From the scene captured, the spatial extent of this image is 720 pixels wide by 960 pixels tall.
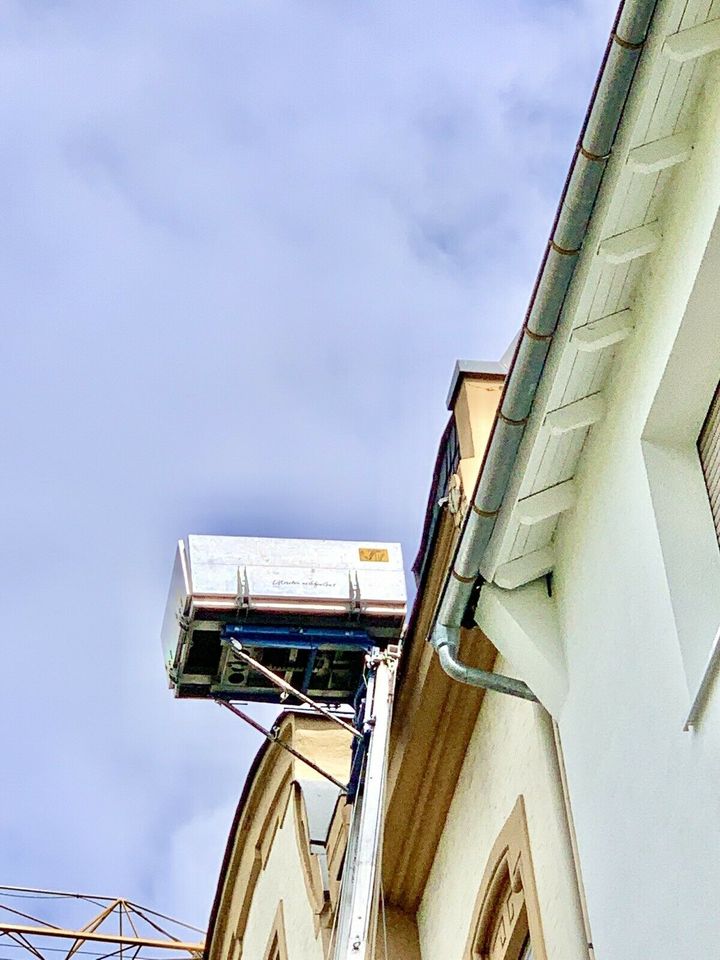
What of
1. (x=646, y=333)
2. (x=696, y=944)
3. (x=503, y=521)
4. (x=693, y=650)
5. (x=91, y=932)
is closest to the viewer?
(x=696, y=944)

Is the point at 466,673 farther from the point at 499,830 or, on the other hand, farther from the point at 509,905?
the point at 509,905

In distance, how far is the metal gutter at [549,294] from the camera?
7527mm

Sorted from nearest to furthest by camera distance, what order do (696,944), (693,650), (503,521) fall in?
(696,944), (693,650), (503,521)

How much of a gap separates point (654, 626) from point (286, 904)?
1158cm

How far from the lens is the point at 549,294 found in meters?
8.25

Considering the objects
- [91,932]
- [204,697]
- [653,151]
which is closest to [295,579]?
[204,697]

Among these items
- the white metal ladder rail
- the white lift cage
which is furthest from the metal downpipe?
the white lift cage

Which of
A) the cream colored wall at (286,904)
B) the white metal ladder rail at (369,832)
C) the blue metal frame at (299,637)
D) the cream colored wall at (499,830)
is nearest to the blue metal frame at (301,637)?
the blue metal frame at (299,637)

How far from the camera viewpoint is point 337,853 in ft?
50.0

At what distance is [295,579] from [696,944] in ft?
28.8

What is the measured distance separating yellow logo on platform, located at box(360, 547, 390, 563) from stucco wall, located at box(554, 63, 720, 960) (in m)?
6.35

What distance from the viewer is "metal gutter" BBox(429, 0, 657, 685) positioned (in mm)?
7527

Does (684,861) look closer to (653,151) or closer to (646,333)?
(646,333)

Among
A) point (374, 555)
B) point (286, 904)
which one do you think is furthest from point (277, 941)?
point (374, 555)
